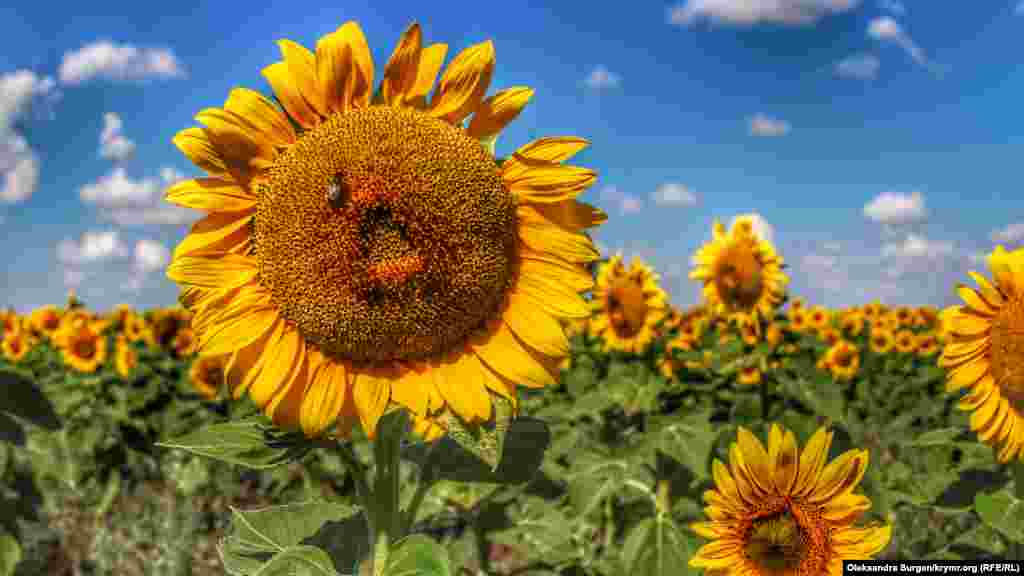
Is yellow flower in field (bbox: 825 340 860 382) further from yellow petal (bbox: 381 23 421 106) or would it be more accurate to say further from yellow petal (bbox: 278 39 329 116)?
yellow petal (bbox: 278 39 329 116)

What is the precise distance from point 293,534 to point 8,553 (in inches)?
76.5

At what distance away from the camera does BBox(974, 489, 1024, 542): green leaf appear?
3.22 metres

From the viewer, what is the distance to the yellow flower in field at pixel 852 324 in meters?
15.4

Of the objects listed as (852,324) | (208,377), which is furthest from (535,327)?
(852,324)

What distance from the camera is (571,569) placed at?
Answer: 140 inches

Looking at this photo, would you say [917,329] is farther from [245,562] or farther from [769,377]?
[245,562]

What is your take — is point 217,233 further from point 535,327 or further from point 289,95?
point 535,327

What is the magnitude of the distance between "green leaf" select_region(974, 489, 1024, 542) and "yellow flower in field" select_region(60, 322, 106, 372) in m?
9.20

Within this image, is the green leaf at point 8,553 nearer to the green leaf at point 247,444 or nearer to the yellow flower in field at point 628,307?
the green leaf at point 247,444

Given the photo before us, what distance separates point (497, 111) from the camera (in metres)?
2.07

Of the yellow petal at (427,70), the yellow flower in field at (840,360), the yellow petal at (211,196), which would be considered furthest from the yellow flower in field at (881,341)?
the yellow petal at (211,196)

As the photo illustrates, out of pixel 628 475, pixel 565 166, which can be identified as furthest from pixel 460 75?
pixel 628 475

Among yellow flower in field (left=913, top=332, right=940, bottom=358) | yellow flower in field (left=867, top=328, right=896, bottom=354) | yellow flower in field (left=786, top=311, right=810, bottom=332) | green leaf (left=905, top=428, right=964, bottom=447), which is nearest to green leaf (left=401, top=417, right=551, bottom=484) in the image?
green leaf (left=905, top=428, right=964, bottom=447)

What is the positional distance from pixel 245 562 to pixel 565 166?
4.04 feet
